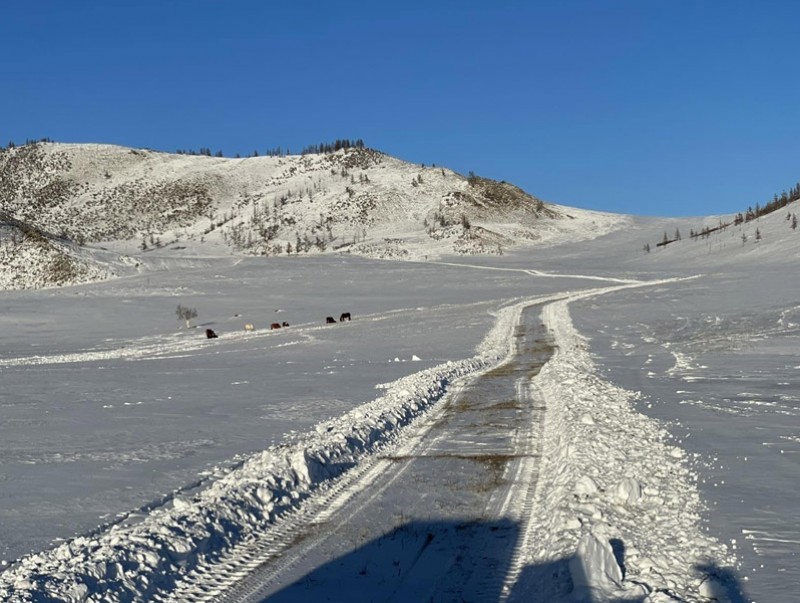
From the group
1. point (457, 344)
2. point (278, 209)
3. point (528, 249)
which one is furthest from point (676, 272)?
point (278, 209)

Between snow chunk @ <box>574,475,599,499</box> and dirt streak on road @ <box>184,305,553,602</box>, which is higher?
snow chunk @ <box>574,475,599,499</box>

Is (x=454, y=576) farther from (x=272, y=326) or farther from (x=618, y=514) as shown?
(x=272, y=326)

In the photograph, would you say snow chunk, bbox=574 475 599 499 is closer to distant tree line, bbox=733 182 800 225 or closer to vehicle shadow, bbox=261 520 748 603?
vehicle shadow, bbox=261 520 748 603

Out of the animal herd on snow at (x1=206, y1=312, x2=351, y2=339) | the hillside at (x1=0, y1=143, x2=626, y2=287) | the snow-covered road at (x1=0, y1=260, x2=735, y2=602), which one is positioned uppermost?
the hillside at (x1=0, y1=143, x2=626, y2=287)

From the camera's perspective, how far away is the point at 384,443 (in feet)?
37.2

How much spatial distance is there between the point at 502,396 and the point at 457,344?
42.1 ft

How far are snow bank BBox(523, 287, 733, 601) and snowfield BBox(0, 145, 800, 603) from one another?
0.02 meters

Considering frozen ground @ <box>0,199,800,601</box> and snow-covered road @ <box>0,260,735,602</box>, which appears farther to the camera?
frozen ground @ <box>0,199,800,601</box>

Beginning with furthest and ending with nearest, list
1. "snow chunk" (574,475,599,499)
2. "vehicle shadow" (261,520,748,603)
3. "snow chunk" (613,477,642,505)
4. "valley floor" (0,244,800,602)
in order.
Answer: "snow chunk" (574,475,599,499), "snow chunk" (613,477,642,505), "valley floor" (0,244,800,602), "vehicle shadow" (261,520,748,603)

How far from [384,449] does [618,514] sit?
4262mm

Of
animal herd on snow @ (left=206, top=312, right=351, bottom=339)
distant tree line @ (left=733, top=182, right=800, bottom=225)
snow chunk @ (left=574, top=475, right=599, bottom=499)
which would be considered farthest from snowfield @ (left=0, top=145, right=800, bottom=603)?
distant tree line @ (left=733, top=182, right=800, bottom=225)

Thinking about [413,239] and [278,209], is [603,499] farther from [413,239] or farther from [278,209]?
[278,209]

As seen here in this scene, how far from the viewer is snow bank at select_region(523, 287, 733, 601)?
19.2 ft

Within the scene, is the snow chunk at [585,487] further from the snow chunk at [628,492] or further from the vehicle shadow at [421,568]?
the vehicle shadow at [421,568]
